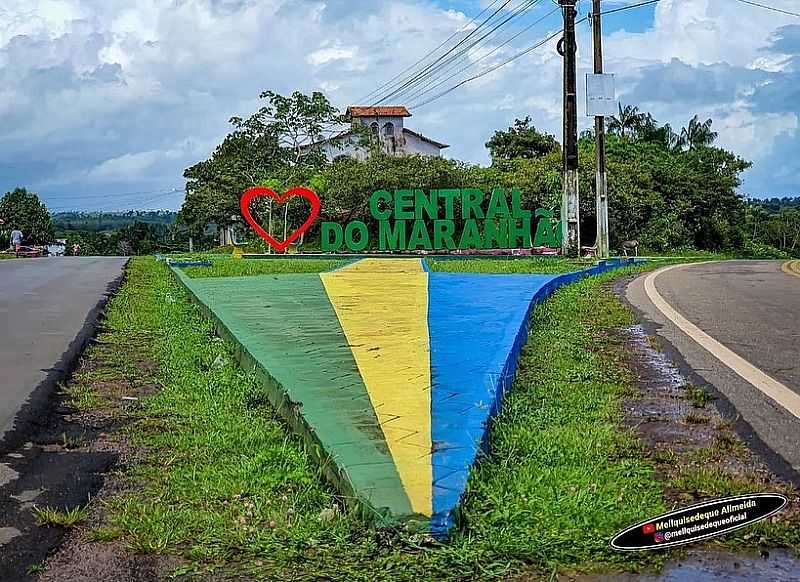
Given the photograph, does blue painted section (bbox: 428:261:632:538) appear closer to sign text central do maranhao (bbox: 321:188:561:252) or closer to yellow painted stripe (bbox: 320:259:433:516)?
yellow painted stripe (bbox: 320:259:433:516)

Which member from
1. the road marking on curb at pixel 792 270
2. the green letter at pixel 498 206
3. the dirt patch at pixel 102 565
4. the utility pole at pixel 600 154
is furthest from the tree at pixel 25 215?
the dirt patch at pixel 102 565

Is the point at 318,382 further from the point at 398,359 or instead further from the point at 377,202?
the point at 377,202

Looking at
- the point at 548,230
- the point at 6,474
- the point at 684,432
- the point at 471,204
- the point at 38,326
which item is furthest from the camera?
the point at 471,204

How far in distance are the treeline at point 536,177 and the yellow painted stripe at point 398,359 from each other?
21921 mm

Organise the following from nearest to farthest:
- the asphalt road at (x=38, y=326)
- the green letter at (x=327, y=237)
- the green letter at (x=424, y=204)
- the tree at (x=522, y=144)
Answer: the asphalt road at (x=38, y=326) → the green letter at (x=424, y=204) → the green letter at (x=327, y=237) → the tree at (x=522, y=144)

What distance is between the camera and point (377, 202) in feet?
133

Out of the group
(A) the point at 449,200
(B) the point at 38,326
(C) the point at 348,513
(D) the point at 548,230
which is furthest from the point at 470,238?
(C) the point at 348,513

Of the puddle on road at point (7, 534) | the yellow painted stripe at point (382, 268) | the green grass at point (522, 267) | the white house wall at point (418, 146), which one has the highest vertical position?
the white house wall at point (418, 146)

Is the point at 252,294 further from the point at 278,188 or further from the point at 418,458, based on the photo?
the point at 278,188

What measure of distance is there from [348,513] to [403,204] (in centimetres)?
3445

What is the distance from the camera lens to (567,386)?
745 cm

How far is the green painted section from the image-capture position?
14.9 ft

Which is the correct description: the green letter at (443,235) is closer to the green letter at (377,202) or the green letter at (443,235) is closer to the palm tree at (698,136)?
the green letter at (377,202)

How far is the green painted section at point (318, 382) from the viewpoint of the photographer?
4.53 meters
